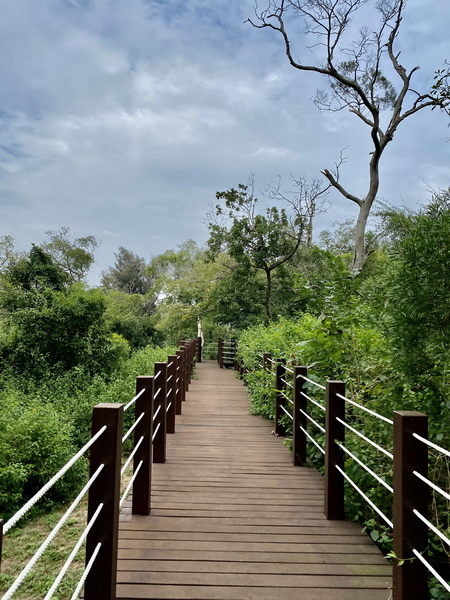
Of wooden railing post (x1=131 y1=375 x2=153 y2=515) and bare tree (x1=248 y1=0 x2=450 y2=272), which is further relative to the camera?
bare tree (x1=248 y1=0 x2=450 y2=272)

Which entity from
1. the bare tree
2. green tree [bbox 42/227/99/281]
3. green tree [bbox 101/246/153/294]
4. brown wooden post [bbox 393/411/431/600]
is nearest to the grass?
brown wooden post [bbox 393/411/431/600]

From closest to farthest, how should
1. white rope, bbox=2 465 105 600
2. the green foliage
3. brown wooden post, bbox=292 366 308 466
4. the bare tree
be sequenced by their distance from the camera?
white rope, bbox=2 465 105 600, brown wooden post, bbox=292 366 308 466, the green foliage, the bare tree

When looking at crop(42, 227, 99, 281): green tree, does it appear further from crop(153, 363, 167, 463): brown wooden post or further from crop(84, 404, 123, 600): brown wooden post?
crop(84, 404, 123, 600): brown wooden post

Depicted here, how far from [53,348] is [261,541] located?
914 centimetres

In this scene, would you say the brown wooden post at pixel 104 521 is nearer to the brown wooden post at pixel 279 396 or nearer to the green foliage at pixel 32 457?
the green foliage at pixel 32 457

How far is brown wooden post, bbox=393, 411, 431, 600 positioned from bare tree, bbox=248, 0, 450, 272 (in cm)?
1230

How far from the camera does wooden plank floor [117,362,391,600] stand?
2.03 m

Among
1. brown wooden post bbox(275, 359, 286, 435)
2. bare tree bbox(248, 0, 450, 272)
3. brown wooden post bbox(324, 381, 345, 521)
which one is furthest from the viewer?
bare tree bbox(248, 0, 450, 272)

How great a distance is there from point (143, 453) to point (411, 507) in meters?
1.75

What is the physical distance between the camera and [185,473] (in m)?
3.71

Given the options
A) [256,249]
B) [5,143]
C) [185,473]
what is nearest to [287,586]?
[185,473]

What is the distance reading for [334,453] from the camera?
2859 millimetres

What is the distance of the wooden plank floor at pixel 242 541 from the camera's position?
203cm

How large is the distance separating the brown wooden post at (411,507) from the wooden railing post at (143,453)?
1.64 meters
